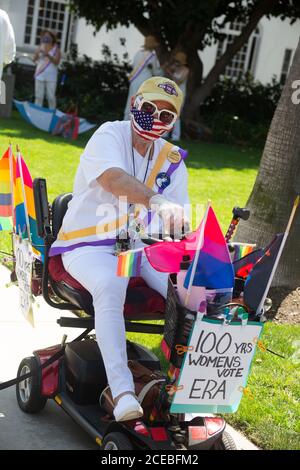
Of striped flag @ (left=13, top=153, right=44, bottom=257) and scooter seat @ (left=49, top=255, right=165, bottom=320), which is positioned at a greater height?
striped flag @ (left=13, top=153, right=44, bottom=257)

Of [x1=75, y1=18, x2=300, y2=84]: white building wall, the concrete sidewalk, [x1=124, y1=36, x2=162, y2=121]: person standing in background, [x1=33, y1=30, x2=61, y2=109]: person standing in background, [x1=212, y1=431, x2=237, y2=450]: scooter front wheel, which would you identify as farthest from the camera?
[x1=75, y1=18, x2=300, y2=84]: white building wall

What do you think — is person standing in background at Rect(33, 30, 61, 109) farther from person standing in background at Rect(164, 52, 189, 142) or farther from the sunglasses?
the sunglasses

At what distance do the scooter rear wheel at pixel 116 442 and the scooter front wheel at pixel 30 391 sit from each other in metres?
0.67

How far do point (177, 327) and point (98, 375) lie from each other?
0.80m

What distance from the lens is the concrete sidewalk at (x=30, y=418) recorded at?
411 centimetres

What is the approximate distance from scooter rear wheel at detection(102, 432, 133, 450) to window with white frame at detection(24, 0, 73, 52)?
2764cm

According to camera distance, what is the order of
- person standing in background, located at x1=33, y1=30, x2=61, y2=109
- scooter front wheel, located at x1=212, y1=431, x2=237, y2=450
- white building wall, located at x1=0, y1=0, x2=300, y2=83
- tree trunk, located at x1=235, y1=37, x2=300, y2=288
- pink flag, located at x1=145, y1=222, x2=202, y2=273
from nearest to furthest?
pink flag, located at x1=145, y1=222, x2=202, y2=273 < scooter front wheel, located at x1=212, y1=431, x2=237, y2=450 < tree trunk, located at x1=235, y1=37, x2=300, y2=288 < person standing in background, located at x1=33, y1=30, x2=61, y2=109 < white building wall, located at x1=0, y1=0, x2=300, y2=83

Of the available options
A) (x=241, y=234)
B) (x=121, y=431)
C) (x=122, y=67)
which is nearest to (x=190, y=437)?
(x=121, y=431)

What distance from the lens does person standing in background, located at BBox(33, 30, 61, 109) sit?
56.5 ft

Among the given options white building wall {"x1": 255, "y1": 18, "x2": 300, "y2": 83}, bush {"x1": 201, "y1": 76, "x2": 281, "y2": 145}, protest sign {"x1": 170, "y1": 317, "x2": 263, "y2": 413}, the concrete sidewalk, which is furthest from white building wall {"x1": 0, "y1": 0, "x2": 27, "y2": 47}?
protest sign {"x1": 170, "y1": 317, "x2": 263, "y2": 413}

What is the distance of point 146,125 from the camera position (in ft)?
13.9

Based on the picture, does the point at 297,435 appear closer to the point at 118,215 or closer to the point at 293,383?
the point at 293,383

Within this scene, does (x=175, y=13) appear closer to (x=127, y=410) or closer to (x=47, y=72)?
(x=47, y=72)

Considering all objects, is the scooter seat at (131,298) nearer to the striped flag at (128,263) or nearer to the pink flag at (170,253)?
the striped flag at (128,263)
